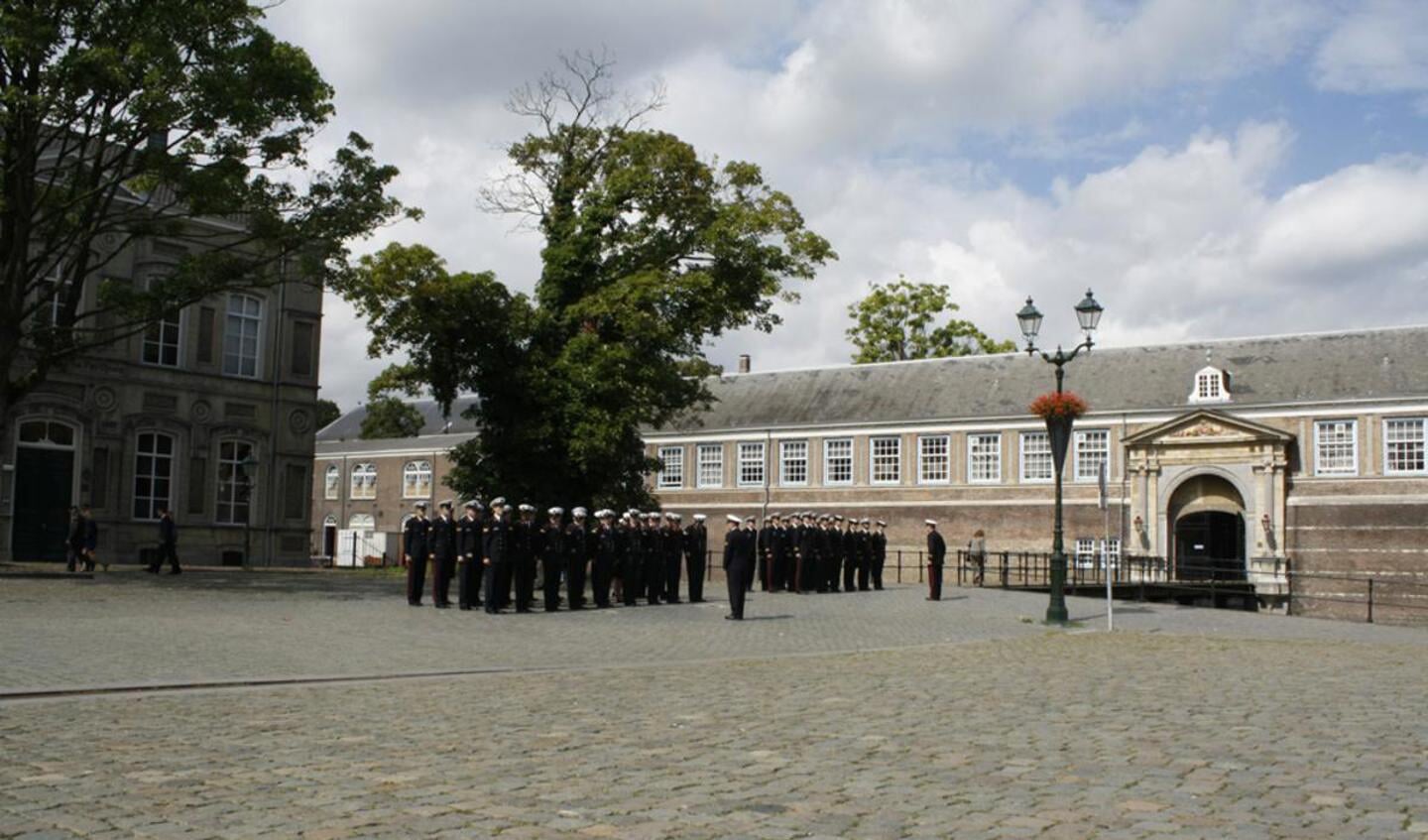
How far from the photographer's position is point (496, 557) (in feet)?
71.4

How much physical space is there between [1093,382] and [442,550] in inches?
1323

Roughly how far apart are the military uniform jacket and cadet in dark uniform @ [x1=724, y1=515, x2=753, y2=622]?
4.19m

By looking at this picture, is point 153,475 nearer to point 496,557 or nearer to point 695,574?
point 695,574

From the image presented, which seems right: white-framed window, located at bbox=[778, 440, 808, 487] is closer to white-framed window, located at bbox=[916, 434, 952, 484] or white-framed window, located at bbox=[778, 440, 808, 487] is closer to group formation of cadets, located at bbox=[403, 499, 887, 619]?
white-framed window, located at bbox=[916, 434, 952, 484]

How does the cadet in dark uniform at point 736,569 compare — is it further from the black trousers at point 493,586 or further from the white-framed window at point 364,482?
the white-framed window at point 364,482

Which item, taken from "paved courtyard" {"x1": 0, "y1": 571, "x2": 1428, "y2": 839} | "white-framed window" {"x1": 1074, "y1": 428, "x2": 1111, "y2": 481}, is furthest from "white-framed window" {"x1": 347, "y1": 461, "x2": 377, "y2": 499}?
"paved courtyard" {"x1": 0, "y1": 571, "x2": 1428, "y2": 839}

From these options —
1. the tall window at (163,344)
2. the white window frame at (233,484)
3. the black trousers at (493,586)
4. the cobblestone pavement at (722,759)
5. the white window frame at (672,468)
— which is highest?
the tall window at (163,344)

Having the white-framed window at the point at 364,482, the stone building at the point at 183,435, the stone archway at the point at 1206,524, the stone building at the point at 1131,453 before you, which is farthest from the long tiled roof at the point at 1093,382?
the white-framed window at the point at 364,482

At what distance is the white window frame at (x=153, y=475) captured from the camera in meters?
36.0

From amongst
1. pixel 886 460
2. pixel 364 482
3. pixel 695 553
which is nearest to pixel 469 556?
pixel 695 553

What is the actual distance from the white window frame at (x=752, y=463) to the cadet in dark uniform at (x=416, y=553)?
1326 inches

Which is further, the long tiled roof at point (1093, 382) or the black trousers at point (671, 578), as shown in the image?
the long tiled roof at point (1093, 382)

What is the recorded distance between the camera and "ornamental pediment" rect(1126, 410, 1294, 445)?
4484 centimetres

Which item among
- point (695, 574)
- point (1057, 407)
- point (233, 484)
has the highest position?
point (1057, 407)
